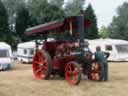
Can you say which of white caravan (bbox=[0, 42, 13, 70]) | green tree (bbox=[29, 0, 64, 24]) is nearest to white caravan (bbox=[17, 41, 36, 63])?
white caravan (bbox=[0, 42, 13, 70])

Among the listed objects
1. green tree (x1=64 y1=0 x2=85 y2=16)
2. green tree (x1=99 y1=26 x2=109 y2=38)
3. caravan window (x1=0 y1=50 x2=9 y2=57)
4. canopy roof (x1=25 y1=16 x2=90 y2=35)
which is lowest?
caravan window (x1=0 y1=50 x2=9 y2=57)

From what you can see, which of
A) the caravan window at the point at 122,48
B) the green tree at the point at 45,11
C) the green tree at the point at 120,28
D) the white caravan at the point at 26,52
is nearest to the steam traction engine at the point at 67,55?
the caravan window at the point at 122,48

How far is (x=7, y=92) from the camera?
13.4 metres

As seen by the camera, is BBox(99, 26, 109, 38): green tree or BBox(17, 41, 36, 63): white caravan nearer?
BBox(17, 41, 36, 63): white caravan

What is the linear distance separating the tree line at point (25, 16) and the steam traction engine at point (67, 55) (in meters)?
37.6

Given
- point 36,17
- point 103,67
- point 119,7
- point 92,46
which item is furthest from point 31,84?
point 119,7

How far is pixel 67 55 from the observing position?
16656 millimetres

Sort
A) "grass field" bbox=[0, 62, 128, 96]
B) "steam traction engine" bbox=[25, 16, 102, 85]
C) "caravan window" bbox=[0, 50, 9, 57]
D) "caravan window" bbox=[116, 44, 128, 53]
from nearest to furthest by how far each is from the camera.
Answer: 1. "grass field" bbox=[0, 62, 128, 96]
2. "steam traction engine" bbox=[25, 16, 102, 85]
3. "caravan window" bbox=[0, 50, 9, 57]
4. "caravan window" bbox=[116, 44, 128, 53]

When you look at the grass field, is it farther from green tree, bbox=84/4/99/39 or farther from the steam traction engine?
green tree, bbox=84/4/99/39

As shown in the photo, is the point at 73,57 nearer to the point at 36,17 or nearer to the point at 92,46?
the point at 92,46

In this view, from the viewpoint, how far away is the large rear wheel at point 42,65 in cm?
1678

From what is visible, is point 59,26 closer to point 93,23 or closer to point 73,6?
point 93,23

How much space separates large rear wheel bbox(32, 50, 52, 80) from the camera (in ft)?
55.1

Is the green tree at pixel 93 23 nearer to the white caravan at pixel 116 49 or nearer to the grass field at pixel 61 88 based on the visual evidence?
the white caravan at pixel 116 49
